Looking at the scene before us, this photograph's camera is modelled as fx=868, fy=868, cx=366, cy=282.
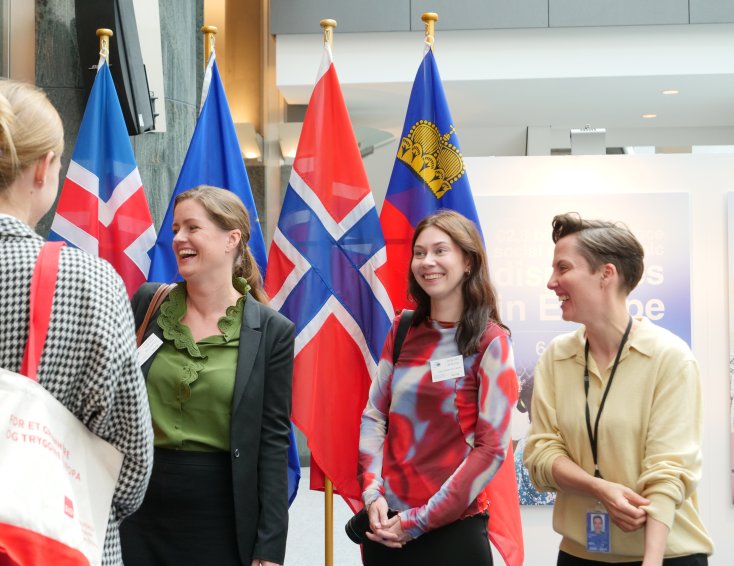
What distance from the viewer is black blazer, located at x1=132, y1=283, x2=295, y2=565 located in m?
2.24

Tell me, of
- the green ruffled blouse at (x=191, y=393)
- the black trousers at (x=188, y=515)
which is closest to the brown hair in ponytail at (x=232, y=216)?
the green ruffled blouse at (x=191, y=393)

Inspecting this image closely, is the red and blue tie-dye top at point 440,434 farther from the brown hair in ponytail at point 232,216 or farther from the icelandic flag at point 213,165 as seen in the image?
the icelandic flag at point 213,165

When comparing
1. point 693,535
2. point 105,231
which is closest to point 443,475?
point 693,535

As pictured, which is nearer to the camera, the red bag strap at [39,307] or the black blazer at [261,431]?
the red bag strap at [39,307]

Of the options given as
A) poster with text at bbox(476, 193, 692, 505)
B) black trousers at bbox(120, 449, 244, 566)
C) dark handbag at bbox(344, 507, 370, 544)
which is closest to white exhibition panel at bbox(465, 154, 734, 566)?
poster with text at bbox(476, 193, 692, 505)

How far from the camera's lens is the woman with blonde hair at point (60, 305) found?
142cm

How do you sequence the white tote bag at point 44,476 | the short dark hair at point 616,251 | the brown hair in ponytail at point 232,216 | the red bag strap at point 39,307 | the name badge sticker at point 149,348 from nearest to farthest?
the white tote bag at point 44,476, the red bag strap at point 39,307, the short dark hair at point 616,251, the name badge sticker at point 149,348, the brown hair in ponytail at point 232,216

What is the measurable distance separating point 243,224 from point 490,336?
0.78 metres

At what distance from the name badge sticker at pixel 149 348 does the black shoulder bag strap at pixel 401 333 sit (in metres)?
0.65

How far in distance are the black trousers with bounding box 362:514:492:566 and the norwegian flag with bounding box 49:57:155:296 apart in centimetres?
158

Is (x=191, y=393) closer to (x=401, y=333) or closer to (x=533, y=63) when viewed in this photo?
(x=401, y=333)

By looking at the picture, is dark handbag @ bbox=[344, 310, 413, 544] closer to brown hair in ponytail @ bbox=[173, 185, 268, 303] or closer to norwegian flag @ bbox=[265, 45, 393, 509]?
brown hair in ponytail @ bbox=[173, 185, 268, 303]

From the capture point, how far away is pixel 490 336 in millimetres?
2350

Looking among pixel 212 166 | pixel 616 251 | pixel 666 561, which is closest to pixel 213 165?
pixel 212 166
